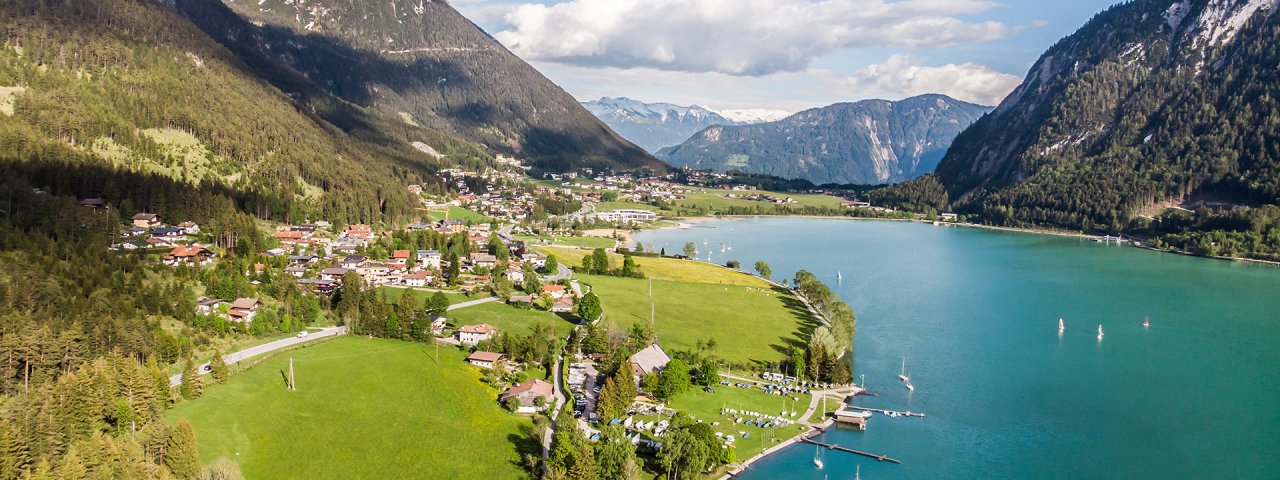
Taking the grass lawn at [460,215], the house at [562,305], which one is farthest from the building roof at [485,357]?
the grass lawn at [460,215]

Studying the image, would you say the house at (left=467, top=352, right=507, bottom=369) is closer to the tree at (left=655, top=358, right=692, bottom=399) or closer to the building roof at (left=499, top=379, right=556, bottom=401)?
the building roof at (left=499, top=379, right=556, bottom=401)

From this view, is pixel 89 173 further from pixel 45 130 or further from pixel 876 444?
pixel 876 444

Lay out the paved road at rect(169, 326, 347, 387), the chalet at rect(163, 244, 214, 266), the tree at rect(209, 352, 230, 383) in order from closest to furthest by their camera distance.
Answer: the tree at rect(209, 352, 230, 383), the paved road at rect(169, 326, 347, 387), the chalet at rect(163, 244, 214, 266)

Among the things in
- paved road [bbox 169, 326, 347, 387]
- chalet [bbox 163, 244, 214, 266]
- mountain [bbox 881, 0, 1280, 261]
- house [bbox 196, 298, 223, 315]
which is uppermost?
mountain [bbox 881, 0, 1280, 261]

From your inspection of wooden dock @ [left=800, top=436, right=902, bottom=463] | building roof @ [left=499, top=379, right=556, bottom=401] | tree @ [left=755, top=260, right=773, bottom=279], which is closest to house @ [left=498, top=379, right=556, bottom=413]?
building roof @ [left=499, top=379, right=556, bottom=401]

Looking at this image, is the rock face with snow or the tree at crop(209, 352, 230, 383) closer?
the tree at crop(209, 352, 230, 383)

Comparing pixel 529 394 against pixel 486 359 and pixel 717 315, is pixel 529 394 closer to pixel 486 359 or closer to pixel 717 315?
pixel 486 359

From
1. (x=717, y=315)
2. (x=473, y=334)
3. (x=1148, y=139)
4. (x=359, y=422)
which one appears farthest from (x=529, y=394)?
(x=1148, y=139)
